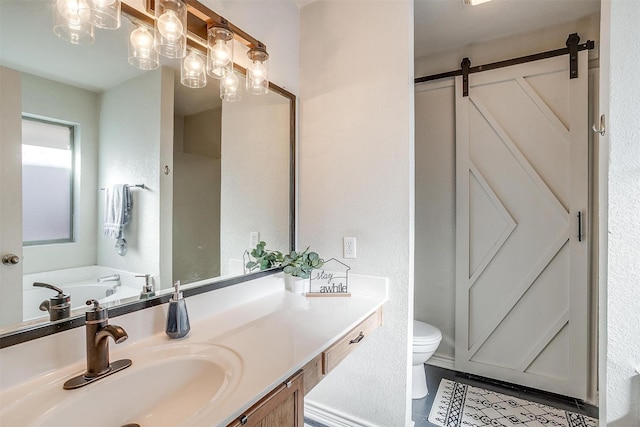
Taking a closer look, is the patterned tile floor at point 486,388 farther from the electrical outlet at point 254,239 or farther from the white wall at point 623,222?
the electrical outlet at point 254,239

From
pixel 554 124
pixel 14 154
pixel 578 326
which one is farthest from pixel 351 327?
pixel 554 124

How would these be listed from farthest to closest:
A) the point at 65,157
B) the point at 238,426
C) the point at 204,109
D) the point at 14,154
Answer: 1. the point at 204,109
2. the point at 65,157
3. the point at 14,154
4. the point at 238,426

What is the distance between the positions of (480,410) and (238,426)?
186 cm

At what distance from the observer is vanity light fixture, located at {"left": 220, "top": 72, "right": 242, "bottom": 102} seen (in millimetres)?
1445

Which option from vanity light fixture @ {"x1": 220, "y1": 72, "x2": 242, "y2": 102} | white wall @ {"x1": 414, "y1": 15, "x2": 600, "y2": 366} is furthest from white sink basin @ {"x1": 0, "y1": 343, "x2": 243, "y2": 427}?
white wall @ {"x1": 414, "y1": 15, "x2": 600, "y2": 366}

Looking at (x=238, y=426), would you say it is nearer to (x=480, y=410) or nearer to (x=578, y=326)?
(x=480, y=410)

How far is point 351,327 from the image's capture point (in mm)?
1283

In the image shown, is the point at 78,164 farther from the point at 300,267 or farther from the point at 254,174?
the point at 300,267

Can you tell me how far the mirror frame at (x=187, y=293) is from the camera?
0.82m

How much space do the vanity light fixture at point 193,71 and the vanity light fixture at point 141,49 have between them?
15 centimetres

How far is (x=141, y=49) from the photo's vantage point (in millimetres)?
1107

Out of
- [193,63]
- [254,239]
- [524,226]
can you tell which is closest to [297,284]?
[254,239]

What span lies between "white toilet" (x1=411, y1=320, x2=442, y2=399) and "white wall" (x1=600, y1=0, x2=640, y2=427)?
910 millimetres

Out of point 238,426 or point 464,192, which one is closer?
point 238,426
